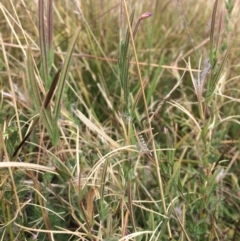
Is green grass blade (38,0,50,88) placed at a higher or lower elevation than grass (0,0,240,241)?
higher

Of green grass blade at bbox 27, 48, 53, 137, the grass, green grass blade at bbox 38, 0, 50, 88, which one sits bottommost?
the grass

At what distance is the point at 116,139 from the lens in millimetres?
929

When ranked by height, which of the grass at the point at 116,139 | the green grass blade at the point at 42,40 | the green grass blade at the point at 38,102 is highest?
the green grass blade at the point at 42,40

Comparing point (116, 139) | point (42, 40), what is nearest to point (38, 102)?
point (42, 40)

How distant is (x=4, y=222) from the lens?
649 mm

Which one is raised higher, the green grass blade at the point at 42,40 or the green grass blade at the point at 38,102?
the green grass blade at the point at 42,40

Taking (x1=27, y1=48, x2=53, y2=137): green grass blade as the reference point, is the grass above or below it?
below

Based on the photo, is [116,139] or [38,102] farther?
[116,139]

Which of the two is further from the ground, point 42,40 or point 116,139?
point 42,40

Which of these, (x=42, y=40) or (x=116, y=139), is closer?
(x=42, y=40)

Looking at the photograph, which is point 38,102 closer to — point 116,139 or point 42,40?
point 42,40

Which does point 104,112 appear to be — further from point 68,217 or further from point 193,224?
point 193,224

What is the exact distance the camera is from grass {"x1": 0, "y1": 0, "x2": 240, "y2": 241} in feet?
1.87

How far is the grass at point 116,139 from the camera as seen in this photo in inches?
22.5
